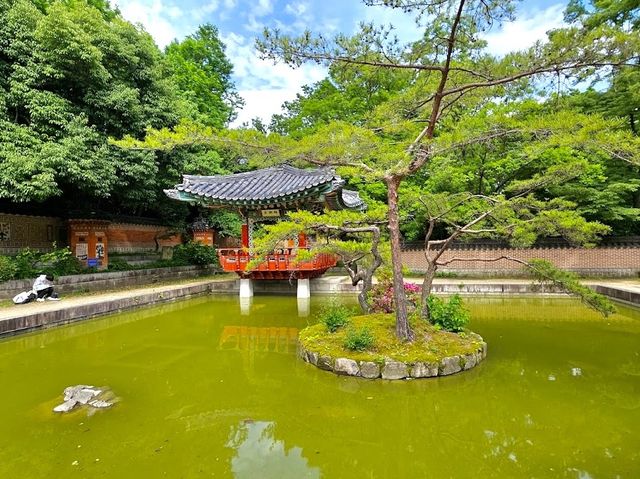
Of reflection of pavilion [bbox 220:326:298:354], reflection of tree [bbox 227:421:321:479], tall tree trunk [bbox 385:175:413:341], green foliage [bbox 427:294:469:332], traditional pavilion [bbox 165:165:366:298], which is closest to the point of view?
reflection of tree [bbox 227:421:321:479]

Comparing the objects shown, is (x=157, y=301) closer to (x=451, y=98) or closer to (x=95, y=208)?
(x=95, y=208)

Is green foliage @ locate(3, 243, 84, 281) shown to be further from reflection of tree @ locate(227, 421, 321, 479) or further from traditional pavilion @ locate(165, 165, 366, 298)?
reflection of tree @ locate(227, 421, 321, 479)

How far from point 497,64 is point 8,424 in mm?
6962

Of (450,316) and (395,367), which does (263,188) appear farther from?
(395,367)

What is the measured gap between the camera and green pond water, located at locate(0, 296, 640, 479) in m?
3.42

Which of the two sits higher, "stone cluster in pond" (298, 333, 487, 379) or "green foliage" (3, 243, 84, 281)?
"green foliage" (3, 243, 84, 281)

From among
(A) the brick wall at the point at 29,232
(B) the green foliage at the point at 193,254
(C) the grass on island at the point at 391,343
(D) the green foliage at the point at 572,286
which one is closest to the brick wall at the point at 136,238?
(B) the green foliage at the point at 193,254

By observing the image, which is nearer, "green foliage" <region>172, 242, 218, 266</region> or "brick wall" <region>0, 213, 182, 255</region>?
"brick wall" <region>0, 213, 182, 255</region>

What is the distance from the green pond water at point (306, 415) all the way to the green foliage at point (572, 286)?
2.83 feet

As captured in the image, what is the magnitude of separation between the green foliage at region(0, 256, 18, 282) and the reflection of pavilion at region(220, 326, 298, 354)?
6.57 m

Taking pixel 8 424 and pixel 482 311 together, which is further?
pixel 482 311

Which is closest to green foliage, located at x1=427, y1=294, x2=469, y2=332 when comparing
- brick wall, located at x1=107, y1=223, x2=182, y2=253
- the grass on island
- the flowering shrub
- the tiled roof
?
the grass on island

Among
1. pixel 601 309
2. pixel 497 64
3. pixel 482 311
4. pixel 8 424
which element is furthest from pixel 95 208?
pixel 601 309

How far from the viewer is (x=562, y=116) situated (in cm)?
486
